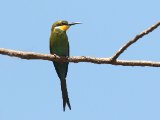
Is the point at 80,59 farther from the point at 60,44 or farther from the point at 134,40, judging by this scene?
the point at 60,44

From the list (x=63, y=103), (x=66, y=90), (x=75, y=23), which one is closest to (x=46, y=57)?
(x=63, y=103)

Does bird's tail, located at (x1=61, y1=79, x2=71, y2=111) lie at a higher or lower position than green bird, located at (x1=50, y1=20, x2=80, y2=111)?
lower

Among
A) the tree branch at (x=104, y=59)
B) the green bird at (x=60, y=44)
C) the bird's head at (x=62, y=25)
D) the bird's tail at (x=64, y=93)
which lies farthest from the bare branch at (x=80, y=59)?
the bird's head at (x=62, y=25)

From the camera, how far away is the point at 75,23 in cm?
545

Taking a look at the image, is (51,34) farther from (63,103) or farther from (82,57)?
(82,57)

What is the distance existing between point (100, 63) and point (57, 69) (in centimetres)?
229

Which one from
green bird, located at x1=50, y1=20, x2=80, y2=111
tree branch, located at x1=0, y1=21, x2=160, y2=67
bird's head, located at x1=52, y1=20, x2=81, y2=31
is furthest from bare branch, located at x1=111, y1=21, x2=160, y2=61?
bird's head, located at x1=52, y1=20, x2=81, y2=31

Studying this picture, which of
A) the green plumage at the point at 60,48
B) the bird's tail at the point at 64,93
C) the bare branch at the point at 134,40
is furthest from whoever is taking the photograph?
the green plumage at the point at 60,48

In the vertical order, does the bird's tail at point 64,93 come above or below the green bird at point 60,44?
below

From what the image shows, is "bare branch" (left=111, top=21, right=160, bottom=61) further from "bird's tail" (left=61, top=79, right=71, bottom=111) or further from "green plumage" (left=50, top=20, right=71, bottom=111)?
"green plumage" (left=50, top=20, right=71, bottom=111)

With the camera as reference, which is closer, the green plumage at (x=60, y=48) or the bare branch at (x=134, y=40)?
the bare branch at (x=134, y=40)

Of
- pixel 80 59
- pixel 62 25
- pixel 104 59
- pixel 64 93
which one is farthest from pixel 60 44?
pixel 104 59

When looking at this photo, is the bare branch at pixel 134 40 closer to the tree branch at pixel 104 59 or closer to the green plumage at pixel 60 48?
the tree branch at pixel 104 59

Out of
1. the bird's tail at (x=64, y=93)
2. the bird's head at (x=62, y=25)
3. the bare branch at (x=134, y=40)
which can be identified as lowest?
the bird's tail at (x=64, y=93)
